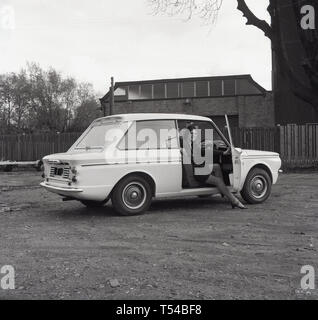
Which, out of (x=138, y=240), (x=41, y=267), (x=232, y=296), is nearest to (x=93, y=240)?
(x=138, y=240)

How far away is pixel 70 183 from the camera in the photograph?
7637 millimetres

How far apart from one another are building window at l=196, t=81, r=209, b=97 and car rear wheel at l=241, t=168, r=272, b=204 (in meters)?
26.1

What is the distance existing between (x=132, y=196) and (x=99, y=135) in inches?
51.5

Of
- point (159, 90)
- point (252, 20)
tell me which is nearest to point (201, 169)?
point (252, 20)

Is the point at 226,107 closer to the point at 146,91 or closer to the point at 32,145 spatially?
the point at 146,91

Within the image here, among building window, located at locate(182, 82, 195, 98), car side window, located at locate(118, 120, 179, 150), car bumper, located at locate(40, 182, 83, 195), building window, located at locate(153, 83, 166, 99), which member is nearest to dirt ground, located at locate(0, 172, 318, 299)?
car bumper, located at locate(40, 182, 83, 195)

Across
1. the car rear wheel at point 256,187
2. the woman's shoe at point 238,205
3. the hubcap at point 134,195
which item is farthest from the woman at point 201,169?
the hubcap at point 134,195

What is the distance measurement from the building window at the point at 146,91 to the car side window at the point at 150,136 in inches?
1080

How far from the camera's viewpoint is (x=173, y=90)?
116 ft

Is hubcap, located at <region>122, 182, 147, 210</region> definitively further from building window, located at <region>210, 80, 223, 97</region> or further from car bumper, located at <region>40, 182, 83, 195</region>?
building window, located at <region>210, 80, 223, 97</region>

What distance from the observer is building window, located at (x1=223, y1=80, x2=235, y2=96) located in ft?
113

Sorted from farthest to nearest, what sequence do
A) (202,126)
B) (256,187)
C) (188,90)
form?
1. (188,90)
2. (256,187)
3. (202,126)

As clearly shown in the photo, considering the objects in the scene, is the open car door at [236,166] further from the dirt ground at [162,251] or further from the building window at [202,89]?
the building window at [202,89]
